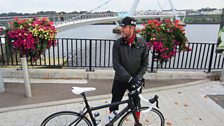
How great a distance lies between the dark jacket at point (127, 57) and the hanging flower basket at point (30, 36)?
2.73 m

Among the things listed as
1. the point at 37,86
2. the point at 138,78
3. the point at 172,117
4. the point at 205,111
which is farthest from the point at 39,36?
the point at 205,111

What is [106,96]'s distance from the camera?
4102mm

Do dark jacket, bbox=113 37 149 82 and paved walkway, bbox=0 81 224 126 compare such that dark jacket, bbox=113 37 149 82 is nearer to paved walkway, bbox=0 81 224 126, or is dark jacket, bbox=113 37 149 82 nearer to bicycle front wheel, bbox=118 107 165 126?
bicycle front wheel, bbox=118 107 165 126

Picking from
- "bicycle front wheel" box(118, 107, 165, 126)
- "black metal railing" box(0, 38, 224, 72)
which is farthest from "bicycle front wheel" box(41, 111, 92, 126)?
"black metal railing" box(0, 38, 224, 72)

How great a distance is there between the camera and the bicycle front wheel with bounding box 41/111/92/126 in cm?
239

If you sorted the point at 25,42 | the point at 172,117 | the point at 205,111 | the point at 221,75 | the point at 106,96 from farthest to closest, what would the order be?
→ the point at 221,75
the point at 25,42
the point at 106,96
the point at 205,111
the point at 172,117

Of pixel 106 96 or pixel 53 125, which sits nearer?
pixel 53 125

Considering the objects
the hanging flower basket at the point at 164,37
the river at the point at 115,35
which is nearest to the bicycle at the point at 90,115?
the hanging flower basket at the point at 164,37

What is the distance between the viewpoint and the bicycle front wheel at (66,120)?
2388 millimetres

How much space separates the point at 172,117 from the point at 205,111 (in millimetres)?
741

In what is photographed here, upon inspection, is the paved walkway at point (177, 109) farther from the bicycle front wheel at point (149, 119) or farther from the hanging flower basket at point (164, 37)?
the hanging flower basket at point (164, 37)

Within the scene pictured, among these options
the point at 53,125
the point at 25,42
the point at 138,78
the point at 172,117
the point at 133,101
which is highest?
the point at 25,42

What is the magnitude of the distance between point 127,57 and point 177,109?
6.10ft

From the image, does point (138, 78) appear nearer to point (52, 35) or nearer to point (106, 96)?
point (106, 96)
